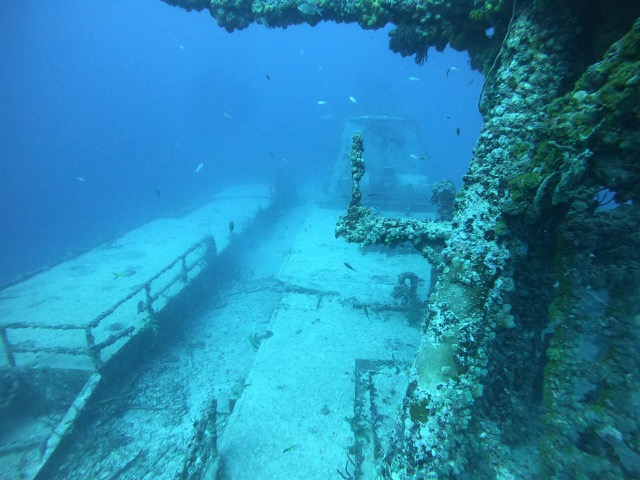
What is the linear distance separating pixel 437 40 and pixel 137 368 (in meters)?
10.6

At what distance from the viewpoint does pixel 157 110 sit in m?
155

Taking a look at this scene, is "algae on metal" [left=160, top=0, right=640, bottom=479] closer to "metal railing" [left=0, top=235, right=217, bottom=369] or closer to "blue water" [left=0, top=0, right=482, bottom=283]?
"metal railing" [left=0, top=235, right=217, bottom=369]

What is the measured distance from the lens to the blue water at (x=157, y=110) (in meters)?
46.8

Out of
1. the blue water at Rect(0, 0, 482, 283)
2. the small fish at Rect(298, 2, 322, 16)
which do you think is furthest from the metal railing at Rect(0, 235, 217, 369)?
the blue water at Rect(0, 0, 482, 283)

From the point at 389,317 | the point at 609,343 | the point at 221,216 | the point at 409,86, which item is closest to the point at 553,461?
the point at 609,343

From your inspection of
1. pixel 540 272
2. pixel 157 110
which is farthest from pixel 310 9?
pixel 157 110

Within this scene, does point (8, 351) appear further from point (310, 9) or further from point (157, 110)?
point (157, 110)

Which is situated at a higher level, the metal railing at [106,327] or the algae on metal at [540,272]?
the algae on metal at [540,272]

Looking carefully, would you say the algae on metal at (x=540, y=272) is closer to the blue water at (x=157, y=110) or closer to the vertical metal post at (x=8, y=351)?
the vertical metal post at (x=8, y=351)

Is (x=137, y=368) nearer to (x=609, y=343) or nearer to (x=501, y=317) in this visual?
(x=501, y=317)

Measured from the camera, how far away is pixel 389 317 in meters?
8.94

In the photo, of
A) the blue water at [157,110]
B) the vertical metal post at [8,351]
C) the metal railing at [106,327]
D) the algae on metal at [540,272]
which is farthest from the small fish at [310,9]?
the blue water at [157,110]

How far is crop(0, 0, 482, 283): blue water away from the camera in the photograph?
4675 centimetres

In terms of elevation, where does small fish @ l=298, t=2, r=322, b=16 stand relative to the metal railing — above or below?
above
